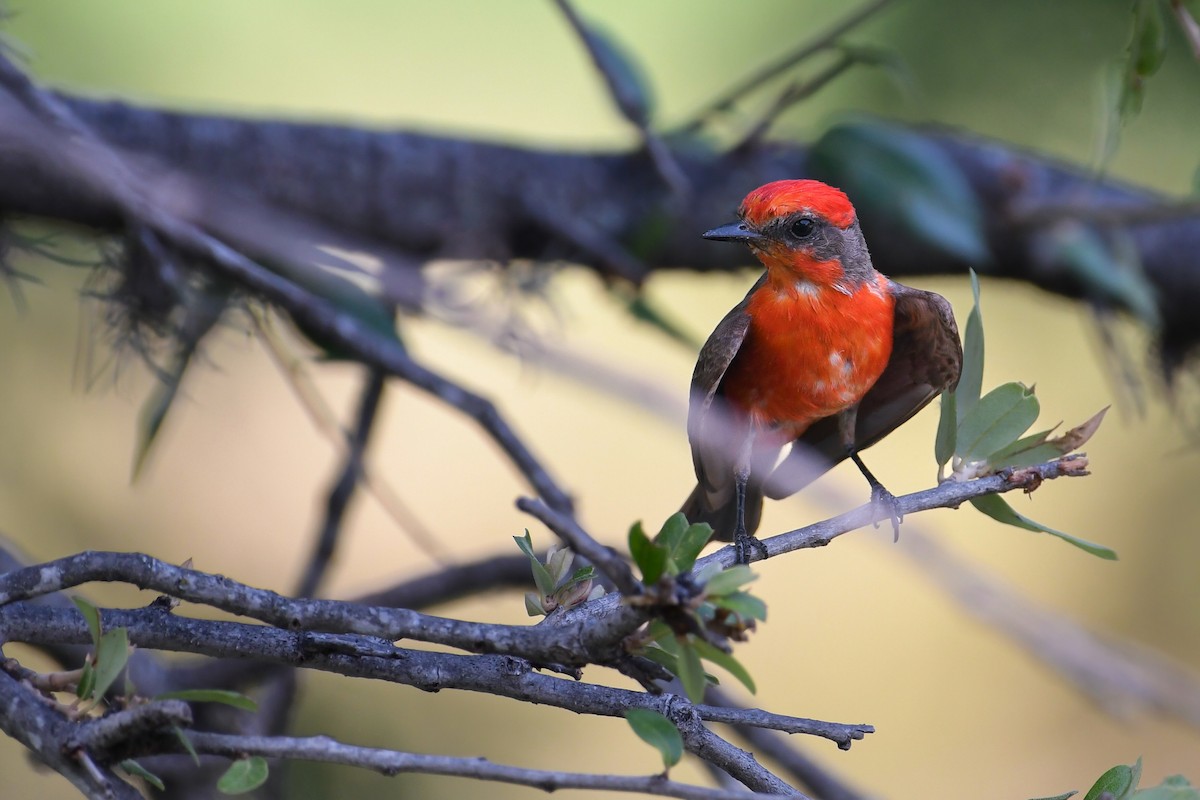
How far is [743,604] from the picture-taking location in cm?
111

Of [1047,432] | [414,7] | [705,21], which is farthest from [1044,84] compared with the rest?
[1047,432]

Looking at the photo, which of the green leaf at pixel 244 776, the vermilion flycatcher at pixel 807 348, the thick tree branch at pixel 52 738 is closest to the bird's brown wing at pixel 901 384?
the vermilion flycatcher at pixel 807 348

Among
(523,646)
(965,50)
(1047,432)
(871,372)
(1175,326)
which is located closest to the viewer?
(523,646)

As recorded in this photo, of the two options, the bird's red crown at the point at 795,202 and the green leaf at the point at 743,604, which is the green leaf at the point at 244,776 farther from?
the bird's red crown at the point at 795,202

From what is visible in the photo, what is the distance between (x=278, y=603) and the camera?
120cm

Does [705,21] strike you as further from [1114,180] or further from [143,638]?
[143,638]

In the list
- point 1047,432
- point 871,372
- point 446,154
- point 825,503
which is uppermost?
point 446,154

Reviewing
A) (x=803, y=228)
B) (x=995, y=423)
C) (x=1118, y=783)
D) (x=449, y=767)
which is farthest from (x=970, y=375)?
(x=449, y=767)

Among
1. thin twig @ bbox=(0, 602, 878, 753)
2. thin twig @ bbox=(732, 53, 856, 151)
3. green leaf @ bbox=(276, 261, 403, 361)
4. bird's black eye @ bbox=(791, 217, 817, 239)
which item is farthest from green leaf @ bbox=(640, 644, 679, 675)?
thin twig @ bbox=(732, 53, 856, 151)

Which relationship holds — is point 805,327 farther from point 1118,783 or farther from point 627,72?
point 627,72

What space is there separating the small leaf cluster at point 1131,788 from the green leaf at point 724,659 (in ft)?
1.22

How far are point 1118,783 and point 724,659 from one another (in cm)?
49

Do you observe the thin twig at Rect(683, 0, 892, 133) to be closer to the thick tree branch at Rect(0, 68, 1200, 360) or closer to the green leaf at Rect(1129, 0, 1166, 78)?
the thick tree branch at Rect(0, 68, 1200, 360)

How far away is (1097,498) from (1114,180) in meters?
1.97
